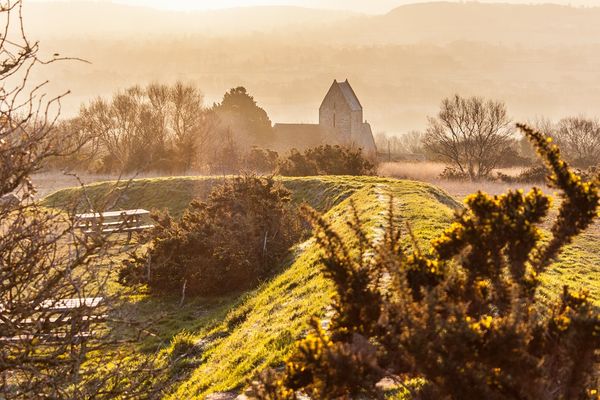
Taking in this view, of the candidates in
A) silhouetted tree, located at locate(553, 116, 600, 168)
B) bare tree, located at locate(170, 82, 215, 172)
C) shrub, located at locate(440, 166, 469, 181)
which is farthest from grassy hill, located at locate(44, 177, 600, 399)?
silhouetted tree, located at locate(553, 116, 600, 168)

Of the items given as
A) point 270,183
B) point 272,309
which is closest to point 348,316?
point 272,309

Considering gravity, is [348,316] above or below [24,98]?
below

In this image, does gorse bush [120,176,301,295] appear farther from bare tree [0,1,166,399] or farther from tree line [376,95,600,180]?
tree line [376,95,600,180]

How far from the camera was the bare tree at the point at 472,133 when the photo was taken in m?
46.1

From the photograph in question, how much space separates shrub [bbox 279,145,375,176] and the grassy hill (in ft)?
27.4

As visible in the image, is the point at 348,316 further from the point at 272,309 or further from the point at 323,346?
the point at 272,309

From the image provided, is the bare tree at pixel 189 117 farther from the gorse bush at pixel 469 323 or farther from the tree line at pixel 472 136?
the gorse bush at pixel 469 323

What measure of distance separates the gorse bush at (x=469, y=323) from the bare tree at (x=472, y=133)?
4217 centimetres

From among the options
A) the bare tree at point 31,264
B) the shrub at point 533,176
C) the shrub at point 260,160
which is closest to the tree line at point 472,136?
the shrub at point 533,176

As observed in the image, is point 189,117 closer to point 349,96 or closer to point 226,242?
point 349,96

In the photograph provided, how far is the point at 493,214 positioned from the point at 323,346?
1.38 metres

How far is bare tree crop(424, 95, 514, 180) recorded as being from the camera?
46.1 m

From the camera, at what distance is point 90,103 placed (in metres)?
55.0

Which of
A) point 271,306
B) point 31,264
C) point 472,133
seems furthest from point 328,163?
point 31,264
